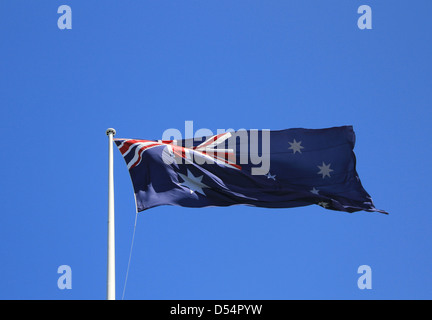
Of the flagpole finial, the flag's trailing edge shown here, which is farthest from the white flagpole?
the flag's trailing edge

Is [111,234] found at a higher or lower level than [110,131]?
lower

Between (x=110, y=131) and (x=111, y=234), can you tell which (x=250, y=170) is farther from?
(x=111, y=234)

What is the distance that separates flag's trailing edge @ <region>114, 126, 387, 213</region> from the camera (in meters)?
24.1

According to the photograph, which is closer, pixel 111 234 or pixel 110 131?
pixel 111 234

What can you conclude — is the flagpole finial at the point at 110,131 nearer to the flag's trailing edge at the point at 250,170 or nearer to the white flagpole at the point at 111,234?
the white flagpole at the point at 111,234

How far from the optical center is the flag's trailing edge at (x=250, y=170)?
2414 cm

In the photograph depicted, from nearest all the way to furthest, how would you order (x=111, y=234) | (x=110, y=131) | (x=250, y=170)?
(x=111, y=234) < (x=110, y=131) < (x=250, y=170)

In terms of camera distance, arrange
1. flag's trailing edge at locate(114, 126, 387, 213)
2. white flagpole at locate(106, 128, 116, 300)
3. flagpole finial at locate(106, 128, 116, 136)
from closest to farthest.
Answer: white flagpole at locate(106, 128, 116, 300), flagpole finial at locate(106, 128, 116, 136), flag's trailing edge at locate(114, 126, 387, 213)

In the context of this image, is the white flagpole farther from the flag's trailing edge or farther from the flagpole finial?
the flag's trailing edge

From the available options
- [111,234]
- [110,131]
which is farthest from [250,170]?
[111,234]

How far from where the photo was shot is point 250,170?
25516mm

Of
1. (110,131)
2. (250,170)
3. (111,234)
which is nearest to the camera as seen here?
(111,234)
